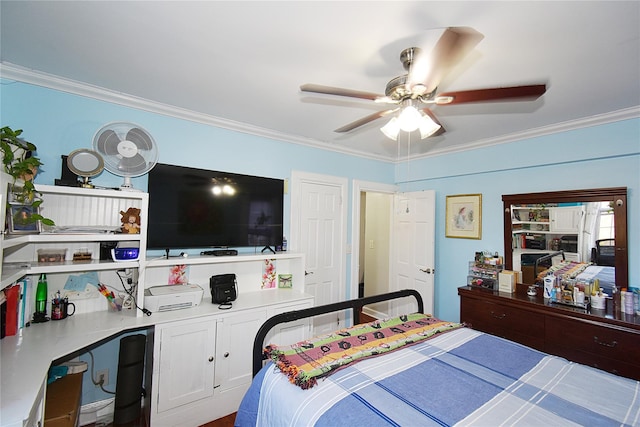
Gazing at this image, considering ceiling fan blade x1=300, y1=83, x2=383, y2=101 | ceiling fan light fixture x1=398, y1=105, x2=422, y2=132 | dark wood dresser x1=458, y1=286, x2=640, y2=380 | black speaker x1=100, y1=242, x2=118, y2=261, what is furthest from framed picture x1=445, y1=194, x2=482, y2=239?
black speaker x1=100, y1=242, x2=118, y2=261

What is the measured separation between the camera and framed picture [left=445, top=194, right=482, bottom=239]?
3.29 m

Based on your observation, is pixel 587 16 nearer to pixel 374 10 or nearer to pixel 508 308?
pixel 374 10

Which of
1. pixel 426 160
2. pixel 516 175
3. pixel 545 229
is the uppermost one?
pixel 426 160

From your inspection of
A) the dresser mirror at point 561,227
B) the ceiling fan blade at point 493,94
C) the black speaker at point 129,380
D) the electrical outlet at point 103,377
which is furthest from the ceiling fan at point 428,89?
the electrical outlet at point 103,377

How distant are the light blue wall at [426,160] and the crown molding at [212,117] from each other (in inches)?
1.9

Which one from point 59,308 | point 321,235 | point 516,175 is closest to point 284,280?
point 321,235

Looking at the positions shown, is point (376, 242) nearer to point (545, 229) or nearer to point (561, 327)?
point (545, 229)

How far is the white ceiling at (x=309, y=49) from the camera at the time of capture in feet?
4.15

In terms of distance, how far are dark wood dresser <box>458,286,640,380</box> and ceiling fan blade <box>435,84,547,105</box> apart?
1.95 metres

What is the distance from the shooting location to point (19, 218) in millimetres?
1540

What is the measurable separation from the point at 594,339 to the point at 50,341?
12.1ft

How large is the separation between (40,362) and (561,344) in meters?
3.52

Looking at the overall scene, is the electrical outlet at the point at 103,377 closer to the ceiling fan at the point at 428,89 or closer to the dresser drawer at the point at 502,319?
the ceiling fan at the point at 428,89

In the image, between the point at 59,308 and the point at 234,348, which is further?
the point at 234,348
